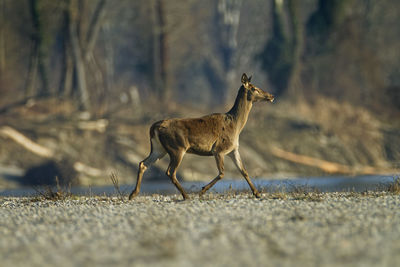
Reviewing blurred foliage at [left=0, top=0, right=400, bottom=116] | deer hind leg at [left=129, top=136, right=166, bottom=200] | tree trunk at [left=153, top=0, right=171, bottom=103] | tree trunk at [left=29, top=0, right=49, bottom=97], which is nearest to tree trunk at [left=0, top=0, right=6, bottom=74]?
blurred foliage at [left=0, top=0, right=400, bottom=116]

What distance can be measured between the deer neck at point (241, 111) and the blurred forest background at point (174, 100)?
947cm

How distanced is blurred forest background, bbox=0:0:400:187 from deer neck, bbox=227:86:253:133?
9.47m

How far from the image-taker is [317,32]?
38.5 metres

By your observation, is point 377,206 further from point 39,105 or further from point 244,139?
point 39,105

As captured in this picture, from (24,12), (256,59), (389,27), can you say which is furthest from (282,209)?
(389,27)

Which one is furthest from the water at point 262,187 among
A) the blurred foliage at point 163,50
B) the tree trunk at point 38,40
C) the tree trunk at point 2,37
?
the tree trunk at point 2,37

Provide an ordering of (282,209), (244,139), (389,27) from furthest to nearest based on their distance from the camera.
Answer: (389,27) → (244,139) → (282,209)

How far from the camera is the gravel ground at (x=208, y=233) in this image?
8.01 meters

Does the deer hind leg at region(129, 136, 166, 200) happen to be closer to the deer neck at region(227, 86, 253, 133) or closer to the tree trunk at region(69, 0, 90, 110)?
the deer neck at region(227, 86, 253, 133)

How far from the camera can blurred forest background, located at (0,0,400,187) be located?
95.9ft

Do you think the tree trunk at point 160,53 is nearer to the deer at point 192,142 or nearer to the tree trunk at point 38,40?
the tree trunk at point 38,40

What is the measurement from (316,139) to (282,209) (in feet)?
69.6

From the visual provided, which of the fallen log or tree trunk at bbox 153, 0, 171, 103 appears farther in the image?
tree trunk at bbox 153, 0, 171, 103

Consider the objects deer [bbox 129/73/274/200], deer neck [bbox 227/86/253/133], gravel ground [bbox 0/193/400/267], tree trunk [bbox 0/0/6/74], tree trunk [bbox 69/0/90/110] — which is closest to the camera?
gravel ground [bbox 0/193/400/267]
